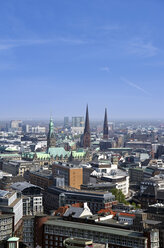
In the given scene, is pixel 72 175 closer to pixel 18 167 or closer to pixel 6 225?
pixel 18 167

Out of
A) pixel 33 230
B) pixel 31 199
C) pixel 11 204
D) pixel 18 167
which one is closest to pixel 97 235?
pixel 33 230

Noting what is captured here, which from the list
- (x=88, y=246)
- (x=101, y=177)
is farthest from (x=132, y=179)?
(x=88, y=246)

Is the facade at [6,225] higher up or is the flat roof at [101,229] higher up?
the flat roof at [101,229]

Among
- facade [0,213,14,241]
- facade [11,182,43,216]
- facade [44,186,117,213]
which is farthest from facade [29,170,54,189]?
facade [0,213,14,241]

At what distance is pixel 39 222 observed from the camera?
55656mm

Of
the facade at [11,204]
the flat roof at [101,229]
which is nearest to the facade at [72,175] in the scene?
the facade at [11,204]

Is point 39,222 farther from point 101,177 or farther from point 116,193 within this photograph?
point 101,177

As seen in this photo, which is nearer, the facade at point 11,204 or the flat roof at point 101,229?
the flat roof at point 101,229

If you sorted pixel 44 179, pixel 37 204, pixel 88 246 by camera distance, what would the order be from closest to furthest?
pixel 88 246
pixel 37 204
pixel 44 179

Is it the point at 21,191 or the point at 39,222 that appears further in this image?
the point at 21,191

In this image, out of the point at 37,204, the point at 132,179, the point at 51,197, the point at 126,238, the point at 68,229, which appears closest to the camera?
the point at 126,238

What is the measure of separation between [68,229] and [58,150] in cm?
9567

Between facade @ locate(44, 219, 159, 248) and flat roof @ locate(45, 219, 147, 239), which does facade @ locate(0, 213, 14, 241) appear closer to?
facade @ locate(44, 219, 159, 248)

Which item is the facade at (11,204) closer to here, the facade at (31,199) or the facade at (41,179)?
the facade at (31,199)
